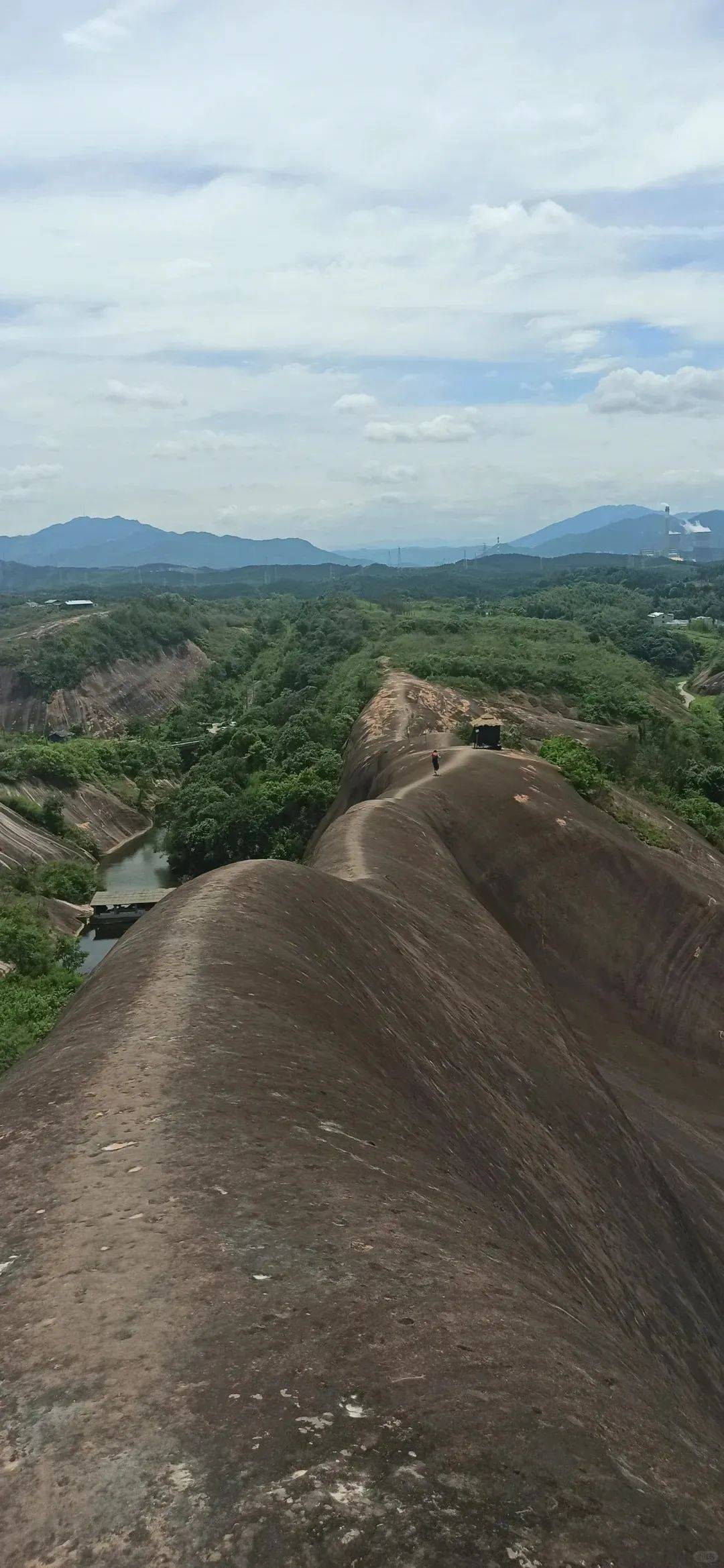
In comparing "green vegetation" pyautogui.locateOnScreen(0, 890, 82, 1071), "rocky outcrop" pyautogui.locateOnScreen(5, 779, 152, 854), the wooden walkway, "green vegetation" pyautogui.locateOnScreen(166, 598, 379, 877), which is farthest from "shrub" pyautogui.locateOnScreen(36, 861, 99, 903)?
"rocky outcrop" pyautogui.locateOnScreen(5, 779, 152, 854)

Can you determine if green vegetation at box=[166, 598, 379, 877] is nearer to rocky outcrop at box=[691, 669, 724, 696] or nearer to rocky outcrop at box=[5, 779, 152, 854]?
rocky outcrop at box=[5, 779, 152, 854]

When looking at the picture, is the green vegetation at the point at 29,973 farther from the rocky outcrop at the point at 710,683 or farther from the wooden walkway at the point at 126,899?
the rocky outcrop at the point at 710,683

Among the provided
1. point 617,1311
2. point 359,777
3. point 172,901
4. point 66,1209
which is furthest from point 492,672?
point 66,1209

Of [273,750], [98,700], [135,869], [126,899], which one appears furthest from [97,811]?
[98,700]

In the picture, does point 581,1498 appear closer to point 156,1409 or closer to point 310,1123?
point 156,1409

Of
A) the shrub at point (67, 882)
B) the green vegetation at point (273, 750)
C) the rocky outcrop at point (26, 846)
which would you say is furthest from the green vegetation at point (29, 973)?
the green vegetation at point (273, 750)

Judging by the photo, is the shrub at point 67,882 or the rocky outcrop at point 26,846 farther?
the rocky outcrop at point 26,846

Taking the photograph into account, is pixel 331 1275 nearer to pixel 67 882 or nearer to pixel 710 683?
pixel 67 882
